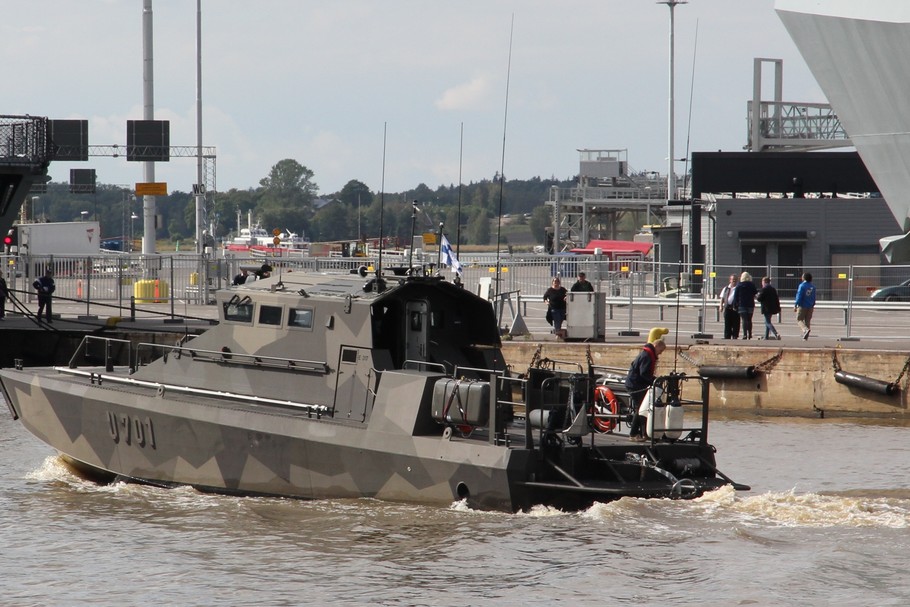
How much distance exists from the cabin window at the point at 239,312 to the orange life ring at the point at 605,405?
406cm

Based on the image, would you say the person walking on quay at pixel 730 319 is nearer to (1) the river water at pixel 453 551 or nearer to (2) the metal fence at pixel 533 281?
(2) the metal fence at pixel 533 281

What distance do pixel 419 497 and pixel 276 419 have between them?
6.10ft

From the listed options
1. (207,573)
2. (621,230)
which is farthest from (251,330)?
(621,230)

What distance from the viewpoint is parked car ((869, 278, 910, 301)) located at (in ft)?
102

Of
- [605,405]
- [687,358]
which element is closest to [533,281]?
[687,358]

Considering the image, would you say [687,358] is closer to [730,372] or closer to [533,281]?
[730,372]

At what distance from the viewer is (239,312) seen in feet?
47.7

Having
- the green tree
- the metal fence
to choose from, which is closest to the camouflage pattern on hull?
the metal fence

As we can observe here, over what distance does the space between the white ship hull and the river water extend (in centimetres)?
362

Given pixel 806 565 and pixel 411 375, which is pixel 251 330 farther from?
pixel 806 565

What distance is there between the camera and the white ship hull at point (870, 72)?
41.5 feet

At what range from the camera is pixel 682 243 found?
4506 cm

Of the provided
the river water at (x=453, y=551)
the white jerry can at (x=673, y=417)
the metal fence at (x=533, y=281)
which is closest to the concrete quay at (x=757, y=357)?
the metal fence at (x=533, y=281)

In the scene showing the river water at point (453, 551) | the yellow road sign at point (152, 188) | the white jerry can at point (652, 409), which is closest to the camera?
the river water at point (453, 551)
